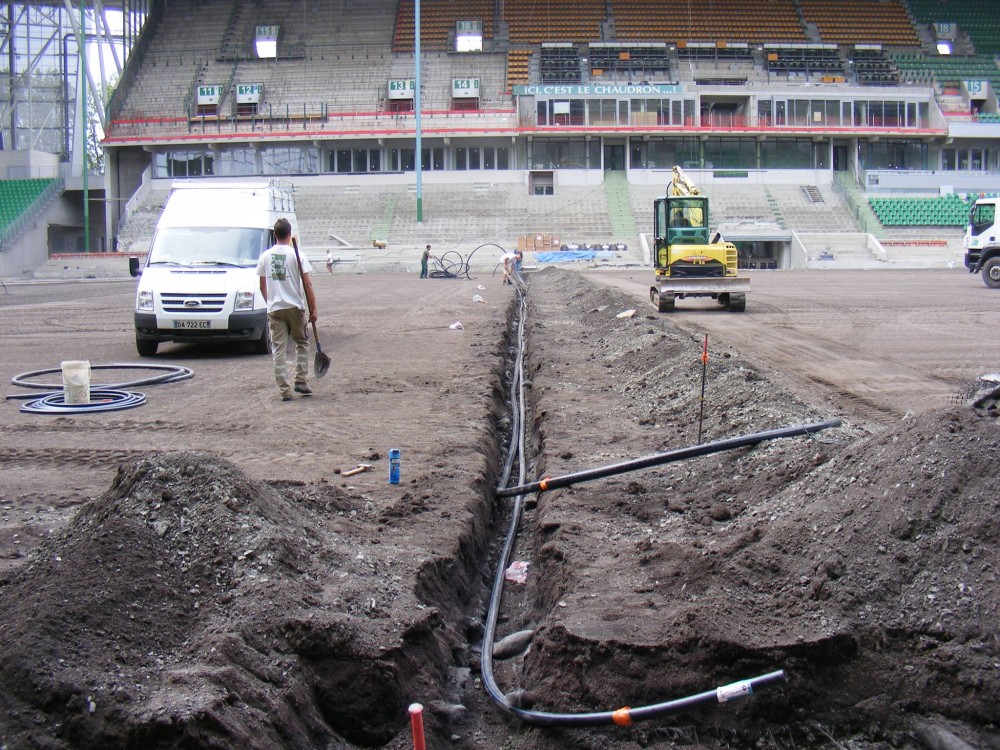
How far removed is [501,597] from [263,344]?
33.1ft

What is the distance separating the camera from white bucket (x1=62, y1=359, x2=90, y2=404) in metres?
10.6

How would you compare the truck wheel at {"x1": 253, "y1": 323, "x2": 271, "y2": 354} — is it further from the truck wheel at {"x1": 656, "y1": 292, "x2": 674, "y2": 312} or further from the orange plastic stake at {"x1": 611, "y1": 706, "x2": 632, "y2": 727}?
the orange plastic stake at {"x1": 611, "y1": 706, "x2": 632, "y2": 727}

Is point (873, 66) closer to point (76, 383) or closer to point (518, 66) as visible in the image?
point (518, 66)

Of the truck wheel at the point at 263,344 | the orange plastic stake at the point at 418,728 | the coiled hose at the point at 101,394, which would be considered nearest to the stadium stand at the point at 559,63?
the truck wheel at the point at 263,344

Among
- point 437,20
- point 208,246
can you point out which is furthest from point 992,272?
point 437,20

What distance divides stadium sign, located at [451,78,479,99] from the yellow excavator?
1525 inches

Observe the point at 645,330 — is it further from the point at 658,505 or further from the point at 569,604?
the point at 569,604

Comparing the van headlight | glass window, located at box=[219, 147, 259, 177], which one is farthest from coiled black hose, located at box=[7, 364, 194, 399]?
glass window, located at box=[219, 147, 259, 177]

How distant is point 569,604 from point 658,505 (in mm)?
1870

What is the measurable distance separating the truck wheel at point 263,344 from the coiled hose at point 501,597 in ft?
15.2

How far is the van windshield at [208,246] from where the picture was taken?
15023mm

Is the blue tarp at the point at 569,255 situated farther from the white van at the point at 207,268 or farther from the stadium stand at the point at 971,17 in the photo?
the white van at the point at 207,268

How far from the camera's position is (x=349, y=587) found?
5.01 meters

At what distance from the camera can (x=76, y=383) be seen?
10648mm
